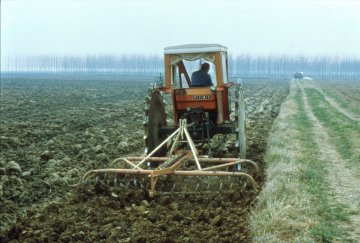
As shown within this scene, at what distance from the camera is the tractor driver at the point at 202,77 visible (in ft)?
32.3

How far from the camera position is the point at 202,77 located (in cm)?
998

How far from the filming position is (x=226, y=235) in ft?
19.5

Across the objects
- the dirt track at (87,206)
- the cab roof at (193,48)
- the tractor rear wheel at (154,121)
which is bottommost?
the dirt track at (87,206)

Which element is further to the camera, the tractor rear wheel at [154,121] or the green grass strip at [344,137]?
the green grass strip at [344,137]

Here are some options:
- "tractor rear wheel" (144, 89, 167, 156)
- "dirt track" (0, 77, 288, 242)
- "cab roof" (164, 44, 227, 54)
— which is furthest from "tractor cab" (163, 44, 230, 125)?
"dirt track" (0, 77, 288, 242)

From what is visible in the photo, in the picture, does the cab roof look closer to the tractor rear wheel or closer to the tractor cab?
the tractor cab

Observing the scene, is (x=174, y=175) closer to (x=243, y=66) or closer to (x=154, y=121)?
(x=154, y=121)

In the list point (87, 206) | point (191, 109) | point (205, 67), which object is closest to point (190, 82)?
point (205, 67)

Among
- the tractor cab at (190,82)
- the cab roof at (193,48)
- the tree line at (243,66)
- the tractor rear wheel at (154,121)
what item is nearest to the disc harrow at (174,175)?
the tractor rear wheel at (154,121)

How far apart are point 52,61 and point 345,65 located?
Result: 292 ft

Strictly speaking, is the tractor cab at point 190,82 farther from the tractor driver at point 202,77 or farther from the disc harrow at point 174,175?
the disc harrow at point 174,175

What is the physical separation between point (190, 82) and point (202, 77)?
51cm

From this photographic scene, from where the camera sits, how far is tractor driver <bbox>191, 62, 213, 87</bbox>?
32.3 feet

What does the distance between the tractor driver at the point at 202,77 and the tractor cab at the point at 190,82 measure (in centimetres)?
7
